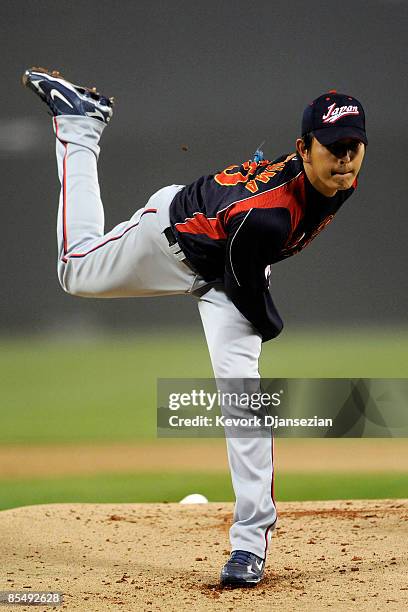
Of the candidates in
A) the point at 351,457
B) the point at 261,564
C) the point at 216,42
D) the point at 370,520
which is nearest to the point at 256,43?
the point at 216,42

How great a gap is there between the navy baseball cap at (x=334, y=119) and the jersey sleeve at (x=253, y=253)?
0.62 feet

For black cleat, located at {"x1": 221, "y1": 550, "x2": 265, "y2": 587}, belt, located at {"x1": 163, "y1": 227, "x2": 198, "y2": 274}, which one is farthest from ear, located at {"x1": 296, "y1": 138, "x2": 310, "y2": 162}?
black cleat, located at {"x1": 221, "y1": 550, "x2": 265, "y2": 587}

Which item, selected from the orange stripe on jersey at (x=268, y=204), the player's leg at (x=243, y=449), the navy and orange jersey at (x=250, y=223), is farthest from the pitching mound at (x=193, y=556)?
the orange stripe on jersey at (x=268, y=204)

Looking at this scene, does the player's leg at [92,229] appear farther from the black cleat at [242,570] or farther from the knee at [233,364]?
the black cleat at [242,570]

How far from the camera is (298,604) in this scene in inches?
71.8

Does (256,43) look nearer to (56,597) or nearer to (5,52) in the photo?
(5,52)

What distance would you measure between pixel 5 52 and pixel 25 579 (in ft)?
17.2

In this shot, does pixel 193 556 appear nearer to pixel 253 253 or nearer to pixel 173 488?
pixel 253 253

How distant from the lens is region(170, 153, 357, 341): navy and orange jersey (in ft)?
6.21

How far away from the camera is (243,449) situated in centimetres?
201

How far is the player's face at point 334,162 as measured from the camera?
73.1 inches

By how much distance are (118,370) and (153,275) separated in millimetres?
5207

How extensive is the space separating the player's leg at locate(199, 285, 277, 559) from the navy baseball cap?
1.49 ft

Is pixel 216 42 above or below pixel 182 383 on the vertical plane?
above
